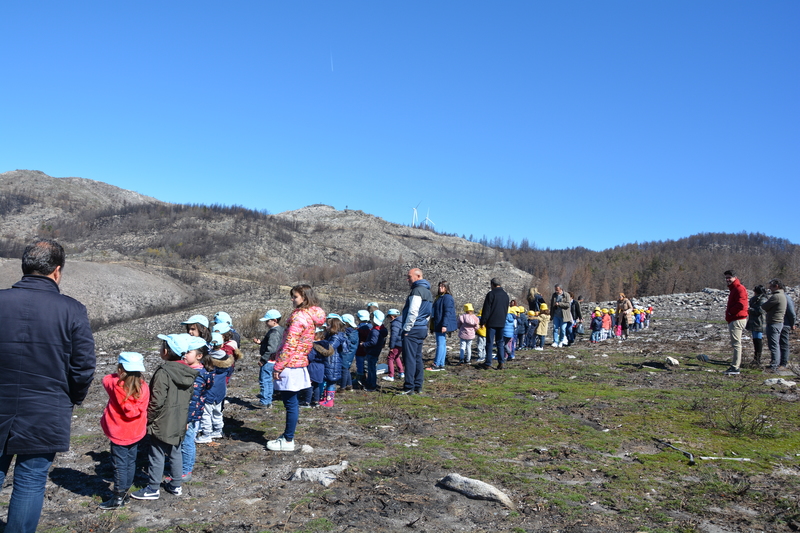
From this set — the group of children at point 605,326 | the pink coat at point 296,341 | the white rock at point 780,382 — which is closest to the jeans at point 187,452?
the pink coat at point 296,341

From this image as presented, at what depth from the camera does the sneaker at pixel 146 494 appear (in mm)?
4445

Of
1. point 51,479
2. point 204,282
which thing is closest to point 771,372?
point 51,479

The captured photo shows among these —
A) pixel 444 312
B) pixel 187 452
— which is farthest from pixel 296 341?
pixel 444 312

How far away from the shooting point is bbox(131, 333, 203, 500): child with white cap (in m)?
4.50

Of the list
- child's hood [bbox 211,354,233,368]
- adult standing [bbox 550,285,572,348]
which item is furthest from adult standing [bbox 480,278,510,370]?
child's hood [bbox 211,354,233,368]

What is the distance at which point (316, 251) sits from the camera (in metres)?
72.8

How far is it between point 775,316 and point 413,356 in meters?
7.57

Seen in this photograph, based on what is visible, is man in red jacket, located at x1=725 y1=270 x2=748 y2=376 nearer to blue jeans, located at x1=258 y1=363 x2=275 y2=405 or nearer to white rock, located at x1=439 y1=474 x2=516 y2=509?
white rock, located at x1=439 y1=474 x2=516 y2=509

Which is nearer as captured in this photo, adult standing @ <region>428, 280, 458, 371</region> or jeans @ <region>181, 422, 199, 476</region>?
jeans @ <region>181, 422, 199, 476</region>

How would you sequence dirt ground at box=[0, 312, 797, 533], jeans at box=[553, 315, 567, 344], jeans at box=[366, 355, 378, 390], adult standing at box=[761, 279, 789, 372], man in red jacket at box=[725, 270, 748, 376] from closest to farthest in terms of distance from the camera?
dirt ground at box=[0, 312, 797, 533]
jeans at box=[366, 355, 378, 390]
man in red jacket at box=[725, 270, 748, 376]
adult standing at box=[761, 279, 789, 372]
jeans at box=[553, 315, 567, 344]

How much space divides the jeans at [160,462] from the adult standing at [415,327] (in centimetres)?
447

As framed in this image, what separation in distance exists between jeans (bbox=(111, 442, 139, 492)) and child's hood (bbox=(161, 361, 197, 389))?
0.61 m

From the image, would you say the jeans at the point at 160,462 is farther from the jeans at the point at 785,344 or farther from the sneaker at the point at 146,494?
the jeans at the point at 785,344

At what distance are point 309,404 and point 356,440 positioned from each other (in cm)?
192
